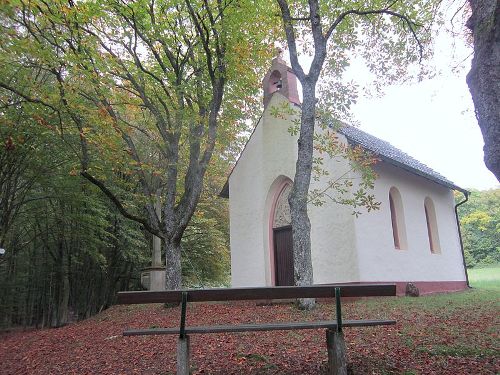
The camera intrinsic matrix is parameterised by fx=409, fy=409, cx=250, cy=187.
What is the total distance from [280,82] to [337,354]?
1279 centimetres

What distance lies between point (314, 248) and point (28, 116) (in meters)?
9.08

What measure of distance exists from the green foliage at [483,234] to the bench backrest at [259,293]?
39.6 metres

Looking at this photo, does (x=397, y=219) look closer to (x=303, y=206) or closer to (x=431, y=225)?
(x=431, y=225)

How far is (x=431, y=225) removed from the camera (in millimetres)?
16891

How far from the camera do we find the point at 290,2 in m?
11.9

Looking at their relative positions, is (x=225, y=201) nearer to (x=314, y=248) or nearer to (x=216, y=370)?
(x=314, y=248)

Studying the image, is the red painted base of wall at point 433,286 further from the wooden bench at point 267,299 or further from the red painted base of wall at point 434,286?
the wooden bench at point 267,299

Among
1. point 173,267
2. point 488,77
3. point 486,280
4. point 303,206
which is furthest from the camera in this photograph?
point 486,280

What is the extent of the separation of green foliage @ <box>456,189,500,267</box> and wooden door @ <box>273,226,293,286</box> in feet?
102

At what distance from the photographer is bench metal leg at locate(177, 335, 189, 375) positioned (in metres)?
4.23

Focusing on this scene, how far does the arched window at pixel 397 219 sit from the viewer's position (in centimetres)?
1439

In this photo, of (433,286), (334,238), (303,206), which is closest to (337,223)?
(334,238)

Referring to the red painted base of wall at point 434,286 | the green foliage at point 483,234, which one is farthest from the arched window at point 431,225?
the green foliage at point 483,234

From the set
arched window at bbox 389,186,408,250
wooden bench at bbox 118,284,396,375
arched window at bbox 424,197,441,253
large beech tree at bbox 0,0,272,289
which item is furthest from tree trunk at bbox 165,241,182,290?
arched window at bbox 424,197,441,253
